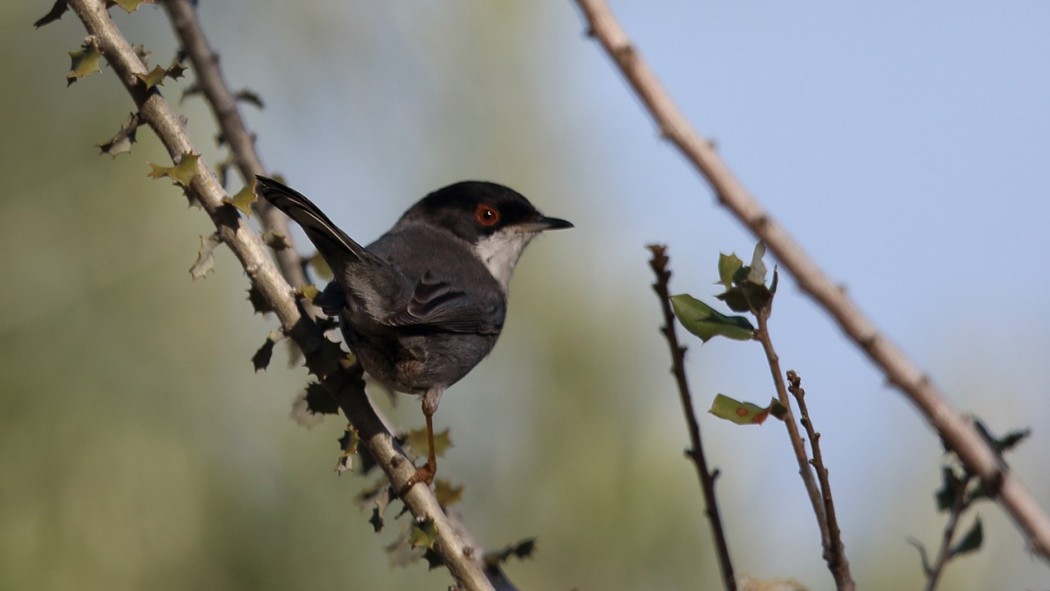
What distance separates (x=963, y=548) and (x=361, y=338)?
134 inches

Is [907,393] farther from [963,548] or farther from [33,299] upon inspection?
[33,299]

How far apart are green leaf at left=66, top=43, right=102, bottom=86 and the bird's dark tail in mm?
625

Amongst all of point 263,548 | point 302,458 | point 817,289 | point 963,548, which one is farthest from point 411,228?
point 817,289

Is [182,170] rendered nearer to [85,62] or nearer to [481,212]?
[85,62]

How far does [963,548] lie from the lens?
1.73m

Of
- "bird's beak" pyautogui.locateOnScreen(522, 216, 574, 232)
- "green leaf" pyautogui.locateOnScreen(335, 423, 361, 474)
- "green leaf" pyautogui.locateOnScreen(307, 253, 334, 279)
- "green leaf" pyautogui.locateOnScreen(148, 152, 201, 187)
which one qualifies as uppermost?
"bird's beak" pyautogui.locateOnScreen(522, 216, 574, 232)

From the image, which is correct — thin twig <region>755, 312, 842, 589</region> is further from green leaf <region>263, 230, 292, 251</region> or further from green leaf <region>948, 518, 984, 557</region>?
green leaf <region>263, 230, 292, 251</region>

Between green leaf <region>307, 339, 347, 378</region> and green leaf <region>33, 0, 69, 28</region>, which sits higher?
green leaf <region>33, 0, 69, 28</region>

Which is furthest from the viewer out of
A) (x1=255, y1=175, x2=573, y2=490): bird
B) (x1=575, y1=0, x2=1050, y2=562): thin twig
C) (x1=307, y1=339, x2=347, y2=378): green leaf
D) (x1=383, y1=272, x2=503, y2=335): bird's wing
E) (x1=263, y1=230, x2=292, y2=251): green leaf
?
(x1=383, y1=272, x2=503, y2=335): bird's wing

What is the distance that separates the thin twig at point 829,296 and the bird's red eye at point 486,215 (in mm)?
4974

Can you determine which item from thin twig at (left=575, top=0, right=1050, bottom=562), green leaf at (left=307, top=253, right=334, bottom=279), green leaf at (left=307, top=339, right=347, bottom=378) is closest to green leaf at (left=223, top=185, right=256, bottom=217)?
green leaf at (left=307, top=339, right=347, bottom=378)

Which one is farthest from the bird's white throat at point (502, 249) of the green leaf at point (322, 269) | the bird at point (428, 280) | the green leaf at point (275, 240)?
the green leaf at point (275, 240)

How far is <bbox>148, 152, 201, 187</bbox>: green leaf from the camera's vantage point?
2.82 metres

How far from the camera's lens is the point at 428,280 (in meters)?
5.27
